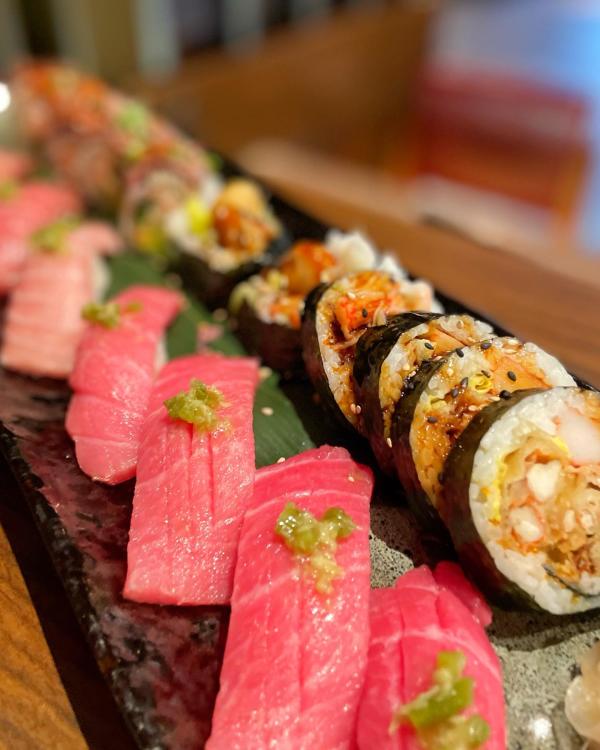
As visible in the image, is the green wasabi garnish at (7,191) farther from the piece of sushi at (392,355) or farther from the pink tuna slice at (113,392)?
the piece of sushi at (392,355)

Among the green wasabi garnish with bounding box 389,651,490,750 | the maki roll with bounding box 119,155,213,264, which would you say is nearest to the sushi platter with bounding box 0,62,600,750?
the green wasabi garnish with bounding box 389,651,490,750

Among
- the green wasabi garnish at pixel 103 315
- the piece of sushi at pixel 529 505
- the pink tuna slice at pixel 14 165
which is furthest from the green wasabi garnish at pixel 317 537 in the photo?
the pink tuna slice at pixel 14 165

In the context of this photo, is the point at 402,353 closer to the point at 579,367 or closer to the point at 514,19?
the point at 579,367

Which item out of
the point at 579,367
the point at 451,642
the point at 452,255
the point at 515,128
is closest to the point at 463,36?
the point at 515,128

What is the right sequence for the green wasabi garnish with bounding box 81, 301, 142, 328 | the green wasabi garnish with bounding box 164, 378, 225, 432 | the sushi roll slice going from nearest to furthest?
the green wasabi garnish with bounding box 164, 378, 225, 432 → the green wasabi garnish with bounding box 81, 301, 142, 328 → the sushi roll slice

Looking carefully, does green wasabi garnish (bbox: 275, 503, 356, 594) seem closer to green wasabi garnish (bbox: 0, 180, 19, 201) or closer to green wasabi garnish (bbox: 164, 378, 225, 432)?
green wasabi garnish (bbox: 164, 378, 225, 432)

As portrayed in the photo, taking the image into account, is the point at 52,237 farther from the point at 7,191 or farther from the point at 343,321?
the point at 343,321
